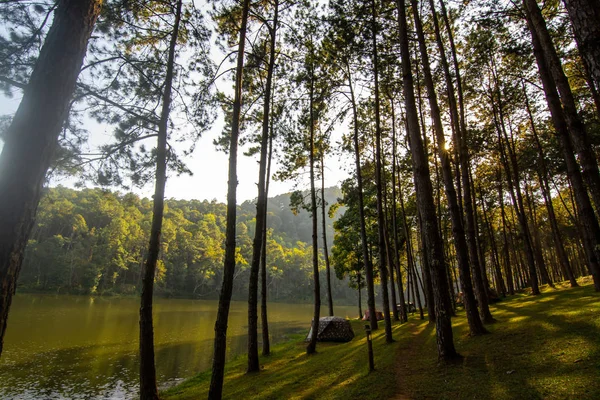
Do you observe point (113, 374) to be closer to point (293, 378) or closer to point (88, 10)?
point (293, 378)

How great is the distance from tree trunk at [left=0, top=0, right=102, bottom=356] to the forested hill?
3323cm

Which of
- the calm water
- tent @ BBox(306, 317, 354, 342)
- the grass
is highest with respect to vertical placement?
the grass

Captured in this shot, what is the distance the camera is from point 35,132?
2.66 meters

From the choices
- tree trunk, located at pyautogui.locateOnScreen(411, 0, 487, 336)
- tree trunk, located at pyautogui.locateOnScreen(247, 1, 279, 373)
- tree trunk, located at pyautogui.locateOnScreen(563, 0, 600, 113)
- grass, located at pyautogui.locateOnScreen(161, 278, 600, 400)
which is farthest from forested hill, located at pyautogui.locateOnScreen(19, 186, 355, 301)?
tree trunk, located at pyautogui.locateOnScreen(563, 0, 600, 113)


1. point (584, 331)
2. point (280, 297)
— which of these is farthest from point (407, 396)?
point (280, 297)

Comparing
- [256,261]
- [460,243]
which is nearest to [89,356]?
[256,261]

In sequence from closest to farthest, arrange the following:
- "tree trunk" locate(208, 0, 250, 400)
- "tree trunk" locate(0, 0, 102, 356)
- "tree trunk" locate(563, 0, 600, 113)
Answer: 1. "tree trunk" locate(0, 0, 102, 356)
2. "tree trunk" locate(563, 0, 600, 113)
3. "tree trunk" locate(208, 0, 250, 400)

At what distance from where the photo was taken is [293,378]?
7.96 meters

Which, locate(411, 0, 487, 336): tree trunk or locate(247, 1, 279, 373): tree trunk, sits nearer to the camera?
locate(411, 0, 487, 336): tree trunk

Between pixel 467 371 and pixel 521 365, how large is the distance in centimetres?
93

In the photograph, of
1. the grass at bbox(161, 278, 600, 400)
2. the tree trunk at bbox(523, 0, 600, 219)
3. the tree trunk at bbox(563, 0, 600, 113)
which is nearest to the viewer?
the tree trunk at bbox(563, 0, 600, 113)

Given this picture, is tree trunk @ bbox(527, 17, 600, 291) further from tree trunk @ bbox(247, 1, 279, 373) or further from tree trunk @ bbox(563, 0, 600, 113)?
tree trunk @ bbox(247, 1, 279, 373)

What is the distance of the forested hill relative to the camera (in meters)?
49.2

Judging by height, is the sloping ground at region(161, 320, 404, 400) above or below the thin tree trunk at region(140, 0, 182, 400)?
below
